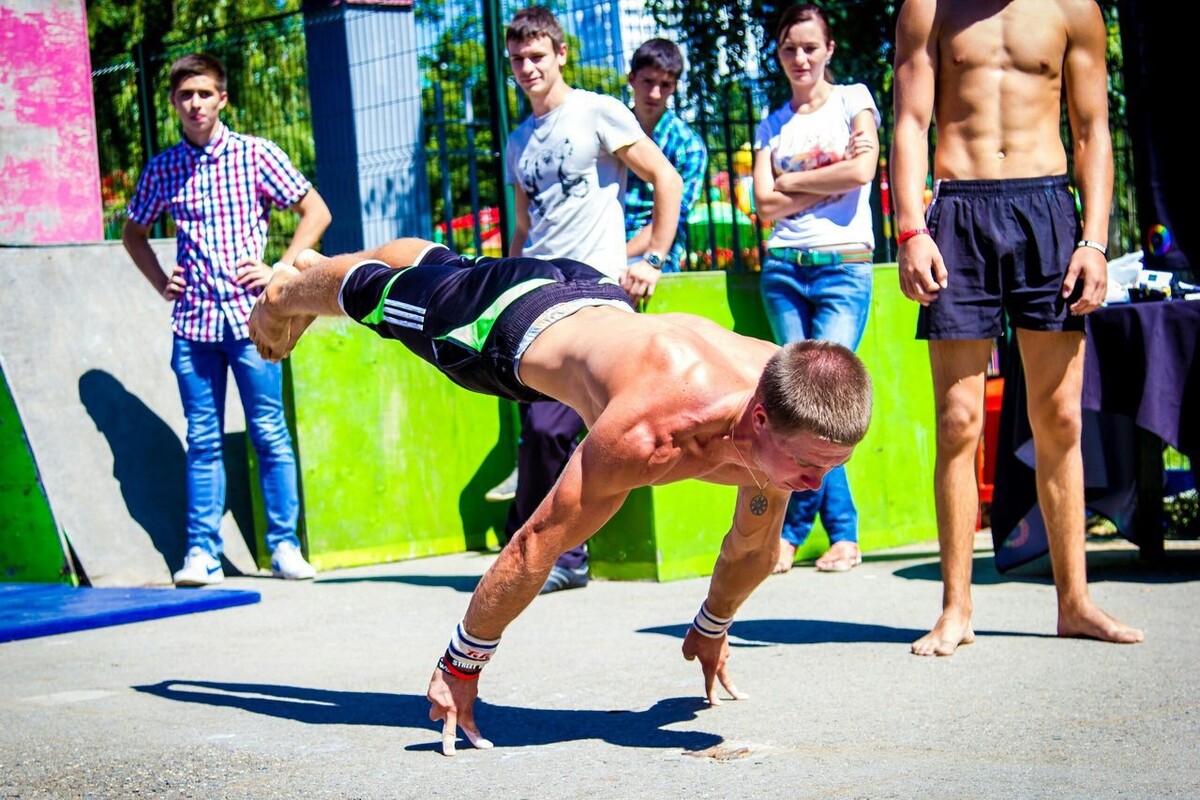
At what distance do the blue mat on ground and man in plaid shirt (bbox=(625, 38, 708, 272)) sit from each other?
2.38 m

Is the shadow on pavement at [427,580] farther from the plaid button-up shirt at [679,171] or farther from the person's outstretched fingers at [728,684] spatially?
the person's outstretched fingers at [728,684]

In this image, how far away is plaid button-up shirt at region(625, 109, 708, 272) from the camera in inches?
278

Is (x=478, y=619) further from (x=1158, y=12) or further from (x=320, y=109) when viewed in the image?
(x=320, y=109)

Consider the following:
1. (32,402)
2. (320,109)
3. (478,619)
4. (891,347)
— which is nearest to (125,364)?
(32,402)

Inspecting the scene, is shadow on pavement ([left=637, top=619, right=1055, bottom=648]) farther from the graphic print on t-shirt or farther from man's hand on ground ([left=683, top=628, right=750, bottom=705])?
the graphic print on t-shirt

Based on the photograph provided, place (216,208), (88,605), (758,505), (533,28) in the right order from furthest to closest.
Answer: (216,208), (533,28), (88,605), (758,505)

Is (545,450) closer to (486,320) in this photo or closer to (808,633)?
(808,633)

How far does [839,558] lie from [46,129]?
474cm

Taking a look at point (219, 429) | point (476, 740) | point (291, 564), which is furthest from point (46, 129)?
point (476, 740)

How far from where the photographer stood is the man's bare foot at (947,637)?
4809 millimetres

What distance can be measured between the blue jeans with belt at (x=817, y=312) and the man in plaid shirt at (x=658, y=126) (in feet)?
1.90

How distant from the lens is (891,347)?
7211mm

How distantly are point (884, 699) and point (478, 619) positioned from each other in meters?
1.23

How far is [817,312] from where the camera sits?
21.3ft
